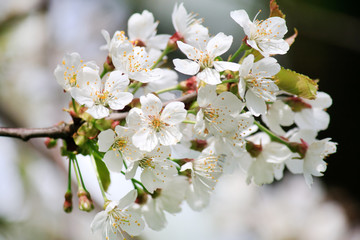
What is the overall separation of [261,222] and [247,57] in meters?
2.57

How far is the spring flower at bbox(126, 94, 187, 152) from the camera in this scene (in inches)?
37.3

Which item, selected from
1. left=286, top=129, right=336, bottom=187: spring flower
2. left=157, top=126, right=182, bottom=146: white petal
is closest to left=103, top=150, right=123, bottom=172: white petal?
left=157, top=126, right=182, bottom=146: white petal

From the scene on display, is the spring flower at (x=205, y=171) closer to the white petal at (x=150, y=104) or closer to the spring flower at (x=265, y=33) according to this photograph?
the white petal at (x=150, y=104)

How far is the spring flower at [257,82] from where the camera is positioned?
96 centimetres

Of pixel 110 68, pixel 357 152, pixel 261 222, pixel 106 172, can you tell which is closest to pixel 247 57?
pixel 110 68

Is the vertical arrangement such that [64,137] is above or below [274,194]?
above

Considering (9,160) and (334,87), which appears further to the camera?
(334,87)

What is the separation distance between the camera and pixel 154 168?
1.00 m

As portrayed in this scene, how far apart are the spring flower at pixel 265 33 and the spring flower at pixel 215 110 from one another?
0.42 ft

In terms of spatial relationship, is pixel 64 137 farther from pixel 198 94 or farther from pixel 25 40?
pixel 25 40

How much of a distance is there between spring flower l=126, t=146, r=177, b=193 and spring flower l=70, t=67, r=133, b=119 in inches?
4.9

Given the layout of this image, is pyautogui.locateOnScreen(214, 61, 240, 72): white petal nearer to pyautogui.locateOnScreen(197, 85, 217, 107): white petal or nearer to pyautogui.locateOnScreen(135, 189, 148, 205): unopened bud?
pyautogui.locateOnScreen(197, 85, 217, 107): white petal

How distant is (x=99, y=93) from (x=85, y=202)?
0.28 meters

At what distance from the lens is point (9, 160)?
111 inches
